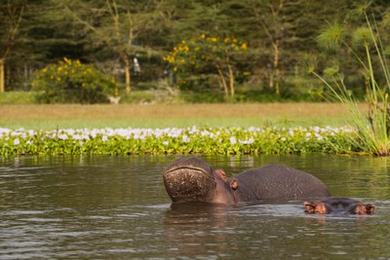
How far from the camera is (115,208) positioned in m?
9.38

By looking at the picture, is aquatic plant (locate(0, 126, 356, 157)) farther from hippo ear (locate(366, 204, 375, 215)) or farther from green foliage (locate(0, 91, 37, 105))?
green foliage (locate(0, 91, 37, 105))

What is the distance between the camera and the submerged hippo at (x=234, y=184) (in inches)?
334

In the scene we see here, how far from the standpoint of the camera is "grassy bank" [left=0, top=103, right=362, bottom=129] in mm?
23797

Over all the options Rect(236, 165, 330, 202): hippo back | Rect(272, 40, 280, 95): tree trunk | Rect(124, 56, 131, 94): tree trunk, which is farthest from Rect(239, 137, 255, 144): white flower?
Rect(272, 40, 280, 95): tree trunk

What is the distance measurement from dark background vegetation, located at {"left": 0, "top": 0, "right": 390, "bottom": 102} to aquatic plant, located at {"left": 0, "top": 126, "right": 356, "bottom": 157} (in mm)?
20660

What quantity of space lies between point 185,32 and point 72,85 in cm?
641

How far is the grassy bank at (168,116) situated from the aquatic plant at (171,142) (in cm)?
407

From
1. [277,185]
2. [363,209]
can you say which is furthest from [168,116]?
[363,209]

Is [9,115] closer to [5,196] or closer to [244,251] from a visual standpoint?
[5,196]

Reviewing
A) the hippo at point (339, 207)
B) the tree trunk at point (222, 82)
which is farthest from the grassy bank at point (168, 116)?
the hippo at point (339, 207)

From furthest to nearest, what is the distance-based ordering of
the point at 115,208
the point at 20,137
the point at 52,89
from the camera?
the point at 52,89, the point at 20,137, the point at 115,208

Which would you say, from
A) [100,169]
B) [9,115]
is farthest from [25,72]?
[100,169]

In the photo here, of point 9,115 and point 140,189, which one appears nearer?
point 140,189

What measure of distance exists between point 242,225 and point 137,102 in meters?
31.0
